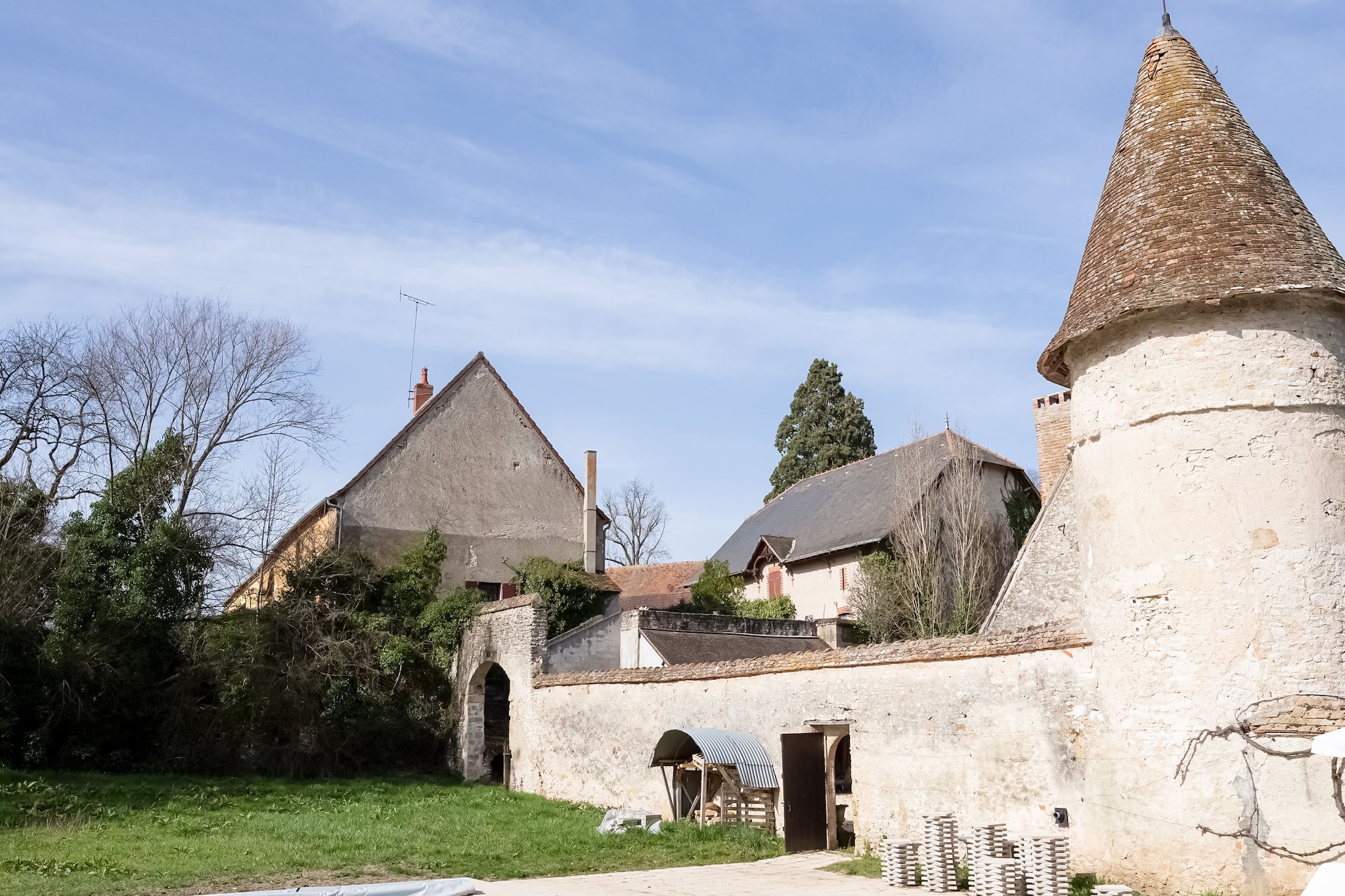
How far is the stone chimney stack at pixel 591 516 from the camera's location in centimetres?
2797

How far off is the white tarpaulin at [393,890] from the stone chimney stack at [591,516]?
57.1 ft

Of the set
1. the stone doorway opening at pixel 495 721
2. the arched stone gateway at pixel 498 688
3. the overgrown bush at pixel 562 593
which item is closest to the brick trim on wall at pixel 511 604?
the arched stone gateway at pixel 498 688

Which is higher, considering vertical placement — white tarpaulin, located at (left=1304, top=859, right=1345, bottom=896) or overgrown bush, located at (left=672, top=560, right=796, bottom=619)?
overgrown bush, located at (left=672, top=560, right=796, bottom=619)

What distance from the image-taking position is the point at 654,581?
38781mm

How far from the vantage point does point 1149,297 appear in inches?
407

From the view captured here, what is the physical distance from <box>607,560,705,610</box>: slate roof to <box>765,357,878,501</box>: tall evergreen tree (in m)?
5.57

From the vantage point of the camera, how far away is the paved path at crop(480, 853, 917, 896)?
10.5m

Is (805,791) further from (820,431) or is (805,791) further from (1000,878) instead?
(820,431)

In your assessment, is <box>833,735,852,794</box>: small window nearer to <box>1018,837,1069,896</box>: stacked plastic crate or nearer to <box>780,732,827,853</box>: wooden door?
<box>780,732,827,853</box>: wooden door

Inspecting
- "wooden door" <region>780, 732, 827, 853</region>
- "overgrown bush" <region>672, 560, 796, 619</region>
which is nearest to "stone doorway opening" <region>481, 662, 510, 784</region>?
"overgrown bush" <region>672, 560, 796, 619</region>

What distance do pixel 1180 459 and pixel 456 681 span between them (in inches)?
714

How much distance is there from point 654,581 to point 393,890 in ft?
94.4

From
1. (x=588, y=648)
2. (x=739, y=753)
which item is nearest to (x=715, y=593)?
(x=588, y=648)

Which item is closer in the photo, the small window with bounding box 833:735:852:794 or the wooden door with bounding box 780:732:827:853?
the wooden door with bounding box 780:732:827:853
